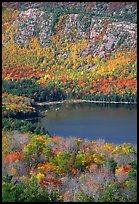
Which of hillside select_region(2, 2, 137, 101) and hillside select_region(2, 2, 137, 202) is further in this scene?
hillside select_region(2, 2, 137, 101)

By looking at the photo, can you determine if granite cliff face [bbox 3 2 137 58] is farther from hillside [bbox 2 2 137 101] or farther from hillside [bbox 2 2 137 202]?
hillside [bbox 2 2 137 202]

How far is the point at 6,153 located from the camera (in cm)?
4169

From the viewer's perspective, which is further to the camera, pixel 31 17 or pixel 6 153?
pixel 31 17

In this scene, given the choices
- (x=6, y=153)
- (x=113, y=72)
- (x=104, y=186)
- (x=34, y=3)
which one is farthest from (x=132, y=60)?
(x=104, y=186)

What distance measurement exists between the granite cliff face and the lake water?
112 feet

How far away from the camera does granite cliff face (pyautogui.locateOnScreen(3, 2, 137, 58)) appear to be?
398ft

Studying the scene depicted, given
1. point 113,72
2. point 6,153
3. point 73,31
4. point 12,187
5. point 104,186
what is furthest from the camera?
point 73,31

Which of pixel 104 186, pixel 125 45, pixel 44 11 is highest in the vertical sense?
pixel 44 11

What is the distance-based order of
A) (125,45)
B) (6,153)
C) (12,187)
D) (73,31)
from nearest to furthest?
(12,187)
(6,153)
(125,45)
(73,31)

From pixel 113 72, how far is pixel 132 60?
465cm

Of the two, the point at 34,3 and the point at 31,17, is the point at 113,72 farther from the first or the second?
the point at 34,3

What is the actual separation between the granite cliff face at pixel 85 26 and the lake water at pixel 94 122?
34.1m

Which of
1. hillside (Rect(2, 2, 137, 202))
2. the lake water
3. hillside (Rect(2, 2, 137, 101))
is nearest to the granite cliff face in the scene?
hillside (Rect(2, 2, 137, 101))

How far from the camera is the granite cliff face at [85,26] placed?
398ft
